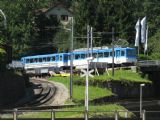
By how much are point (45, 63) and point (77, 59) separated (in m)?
7.60

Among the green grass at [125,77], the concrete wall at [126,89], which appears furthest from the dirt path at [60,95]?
the concrete wall at [126,89]

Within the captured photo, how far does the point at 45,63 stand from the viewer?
356 feet

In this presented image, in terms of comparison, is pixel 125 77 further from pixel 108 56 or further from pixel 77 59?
pixel 77 59

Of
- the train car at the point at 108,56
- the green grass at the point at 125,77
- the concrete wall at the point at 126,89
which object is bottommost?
the concrete wall at the point at 126,89

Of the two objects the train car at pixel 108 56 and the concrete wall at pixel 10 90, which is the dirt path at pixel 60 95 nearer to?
the concrete wall at pixel 10 90

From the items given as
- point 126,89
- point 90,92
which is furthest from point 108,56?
point 90,92

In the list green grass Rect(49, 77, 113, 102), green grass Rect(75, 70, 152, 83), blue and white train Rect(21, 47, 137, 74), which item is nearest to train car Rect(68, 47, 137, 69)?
blue and white train Rect(21, 47, 137, 74)

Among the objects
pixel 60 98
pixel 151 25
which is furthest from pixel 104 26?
pixel 60 98

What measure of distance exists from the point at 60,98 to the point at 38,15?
69907mm

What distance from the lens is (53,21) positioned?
141 metres

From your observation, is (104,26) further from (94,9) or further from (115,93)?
(115,93)

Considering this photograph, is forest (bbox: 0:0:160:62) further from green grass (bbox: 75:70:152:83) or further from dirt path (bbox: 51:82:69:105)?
dirt path (bbox: 51:82:69:105)

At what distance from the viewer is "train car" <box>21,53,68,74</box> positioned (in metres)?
105

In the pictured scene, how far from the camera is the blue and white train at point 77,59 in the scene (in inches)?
3915
